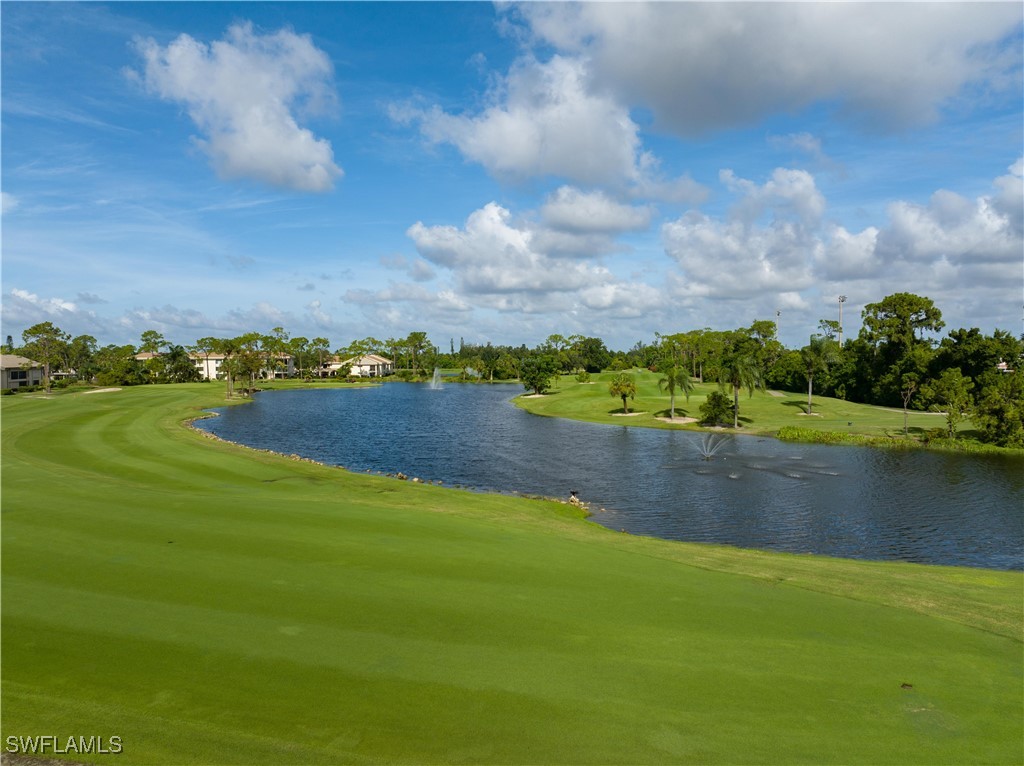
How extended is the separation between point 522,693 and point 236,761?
3.84 meters

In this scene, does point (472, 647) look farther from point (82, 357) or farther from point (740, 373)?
point (82, 357)

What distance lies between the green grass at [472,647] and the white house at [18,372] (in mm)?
118168

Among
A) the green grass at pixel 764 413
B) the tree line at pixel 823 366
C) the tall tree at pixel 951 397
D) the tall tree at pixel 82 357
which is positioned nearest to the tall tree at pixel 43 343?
the tree line at pixel 823 366

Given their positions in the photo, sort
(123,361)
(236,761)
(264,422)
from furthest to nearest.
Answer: (123,361), (264,422), (236,761)

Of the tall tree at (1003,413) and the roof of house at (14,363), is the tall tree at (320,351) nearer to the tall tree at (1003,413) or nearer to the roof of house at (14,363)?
the roof of house at (14,363)

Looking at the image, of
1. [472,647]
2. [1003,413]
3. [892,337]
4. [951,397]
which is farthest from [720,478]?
[892,337]

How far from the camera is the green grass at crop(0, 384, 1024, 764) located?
26.1ft

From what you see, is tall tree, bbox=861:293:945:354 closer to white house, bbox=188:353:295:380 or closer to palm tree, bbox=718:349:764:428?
palm tree, bbox=718:349:764:428

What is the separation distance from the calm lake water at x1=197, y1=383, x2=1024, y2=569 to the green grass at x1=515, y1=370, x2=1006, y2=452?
5.57 metres

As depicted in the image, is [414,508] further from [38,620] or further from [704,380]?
[704,380]

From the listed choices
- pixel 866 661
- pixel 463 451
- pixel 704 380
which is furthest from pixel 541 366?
pixel 866 661

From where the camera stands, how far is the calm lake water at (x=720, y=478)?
27.5 meters

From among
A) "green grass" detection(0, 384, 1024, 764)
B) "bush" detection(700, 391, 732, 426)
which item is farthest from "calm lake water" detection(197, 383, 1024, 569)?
"green grass" detection(0, 384, 1024, 764)

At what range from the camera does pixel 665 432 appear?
213ft
